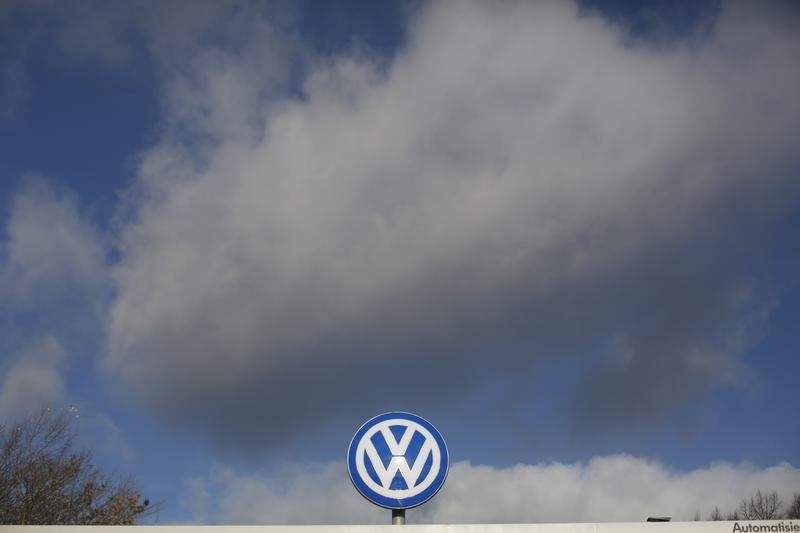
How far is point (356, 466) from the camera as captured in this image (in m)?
10.3

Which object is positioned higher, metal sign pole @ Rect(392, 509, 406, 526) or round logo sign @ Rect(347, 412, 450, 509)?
round logo sign @ Rect(347, 412, 450, 509)

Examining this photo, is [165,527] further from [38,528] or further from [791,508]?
[791,508]

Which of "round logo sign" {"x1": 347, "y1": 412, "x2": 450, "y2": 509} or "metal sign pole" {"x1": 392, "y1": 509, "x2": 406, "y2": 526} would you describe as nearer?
"metal sign pole" {"x1": 392, "y1": 509, "x2": 406, "y2": 526}

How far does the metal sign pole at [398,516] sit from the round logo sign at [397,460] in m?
0.08

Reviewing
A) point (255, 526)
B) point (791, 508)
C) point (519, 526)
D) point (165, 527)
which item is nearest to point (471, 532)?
point (519, 526)

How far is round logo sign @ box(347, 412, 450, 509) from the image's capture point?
10.1 metres

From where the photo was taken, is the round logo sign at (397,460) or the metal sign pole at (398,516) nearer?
the metal sign pole at (398,516)

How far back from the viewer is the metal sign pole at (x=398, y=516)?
388 inches

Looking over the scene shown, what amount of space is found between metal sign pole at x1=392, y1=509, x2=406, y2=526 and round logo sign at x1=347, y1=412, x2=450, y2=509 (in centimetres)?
8

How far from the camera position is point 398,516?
32.8ft

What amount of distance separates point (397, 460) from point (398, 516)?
76 cm

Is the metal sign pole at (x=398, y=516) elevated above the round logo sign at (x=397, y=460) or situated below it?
below

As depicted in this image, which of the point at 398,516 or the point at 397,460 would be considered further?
the point at 397,460

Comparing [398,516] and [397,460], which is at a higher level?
[397,460]
